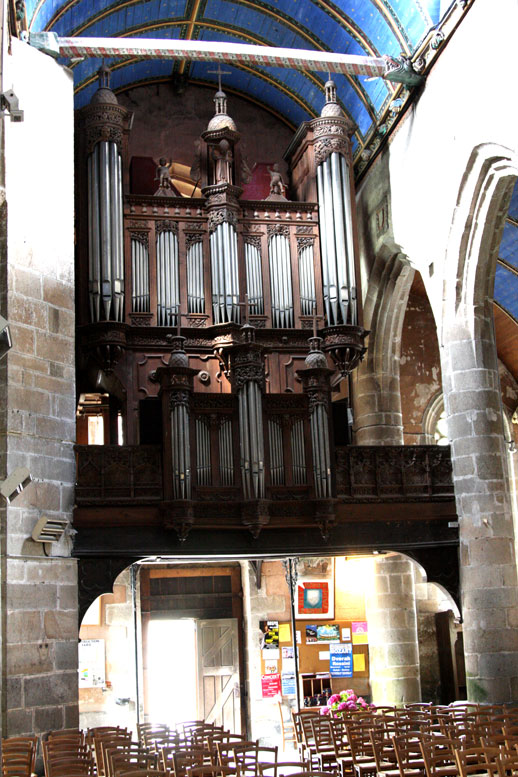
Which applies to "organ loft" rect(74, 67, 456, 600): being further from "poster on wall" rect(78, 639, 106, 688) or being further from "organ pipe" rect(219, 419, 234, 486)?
"poster on wall" rect(78, 639, 106, 688)

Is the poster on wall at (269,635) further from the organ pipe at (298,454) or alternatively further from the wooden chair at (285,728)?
the organ pipe at (298,454)

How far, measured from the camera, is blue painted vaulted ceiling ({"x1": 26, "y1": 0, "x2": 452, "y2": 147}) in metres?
16.8

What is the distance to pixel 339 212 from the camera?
684 inches

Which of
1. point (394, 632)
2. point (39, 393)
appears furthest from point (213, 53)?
point (394, 632)

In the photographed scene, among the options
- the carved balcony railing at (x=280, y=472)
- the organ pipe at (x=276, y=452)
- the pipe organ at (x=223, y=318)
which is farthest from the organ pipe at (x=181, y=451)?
the organ pipe at (x=276, y=452)

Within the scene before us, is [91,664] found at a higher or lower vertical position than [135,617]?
lower

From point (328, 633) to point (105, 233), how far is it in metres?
8.59

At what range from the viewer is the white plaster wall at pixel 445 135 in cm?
1311

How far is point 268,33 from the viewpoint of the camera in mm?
19438

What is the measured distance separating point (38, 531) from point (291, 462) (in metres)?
3.72

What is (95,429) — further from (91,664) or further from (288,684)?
(288,684)

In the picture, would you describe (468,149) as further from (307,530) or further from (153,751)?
(153,751)

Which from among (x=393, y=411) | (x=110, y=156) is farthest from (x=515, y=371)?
(x=110, y=156)

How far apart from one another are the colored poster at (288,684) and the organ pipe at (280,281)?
21.4 ft
